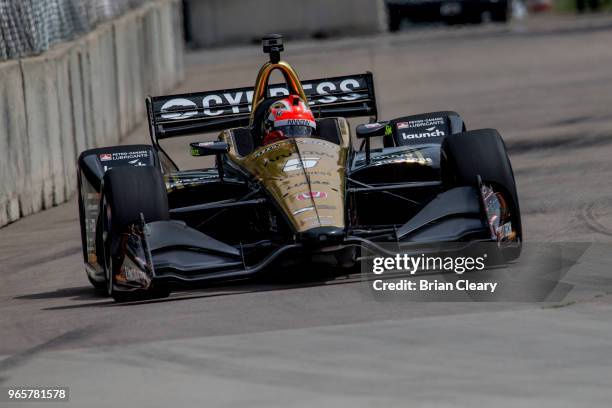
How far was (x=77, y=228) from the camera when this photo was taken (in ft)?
43.7

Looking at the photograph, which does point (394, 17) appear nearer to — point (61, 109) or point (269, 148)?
point (61, 109)

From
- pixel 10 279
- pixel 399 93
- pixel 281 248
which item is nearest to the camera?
pixel 281 248

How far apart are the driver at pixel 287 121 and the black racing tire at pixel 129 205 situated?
1245 mm

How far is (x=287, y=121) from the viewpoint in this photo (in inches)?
406

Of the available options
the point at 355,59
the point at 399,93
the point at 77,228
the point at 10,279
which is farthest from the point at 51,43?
the point at 355,59

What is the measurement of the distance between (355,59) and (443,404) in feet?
81.8

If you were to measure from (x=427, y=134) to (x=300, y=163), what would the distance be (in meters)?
1.95

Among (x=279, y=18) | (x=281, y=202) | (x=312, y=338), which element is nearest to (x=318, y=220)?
(x=281, y=202)

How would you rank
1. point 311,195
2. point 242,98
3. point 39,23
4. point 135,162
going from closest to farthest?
1. point 311,195
2. point 135,162
3. point 242,98
4. point 39,23

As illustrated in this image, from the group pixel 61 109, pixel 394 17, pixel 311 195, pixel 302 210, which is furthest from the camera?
pixel 394 17

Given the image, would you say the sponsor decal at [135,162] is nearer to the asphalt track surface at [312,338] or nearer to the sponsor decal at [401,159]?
the asphalt track surface at [312,338]

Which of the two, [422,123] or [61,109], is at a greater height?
[422,123]

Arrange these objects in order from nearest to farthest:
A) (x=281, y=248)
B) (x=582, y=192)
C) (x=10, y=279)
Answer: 1. (x=281, y=248)
2. (x=10, y=279)
3. (x=582, y=192)

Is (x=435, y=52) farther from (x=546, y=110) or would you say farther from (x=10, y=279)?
(x=10, y=279)
